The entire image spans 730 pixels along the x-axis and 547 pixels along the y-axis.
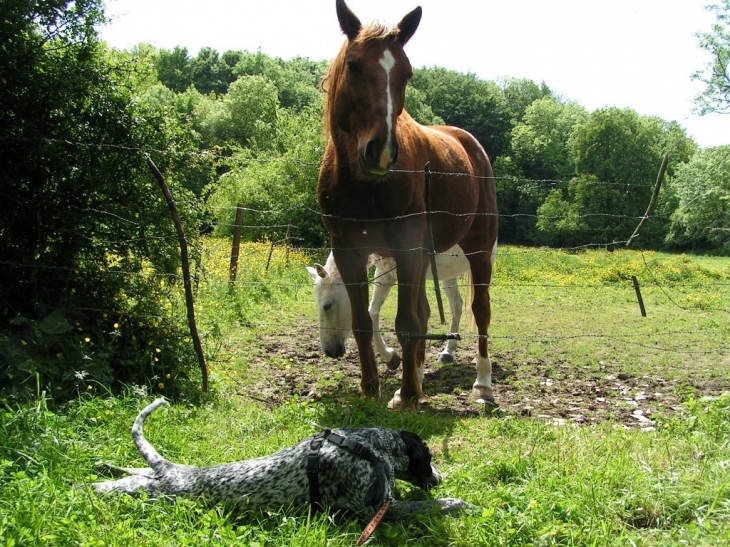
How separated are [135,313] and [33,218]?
3.72 feet

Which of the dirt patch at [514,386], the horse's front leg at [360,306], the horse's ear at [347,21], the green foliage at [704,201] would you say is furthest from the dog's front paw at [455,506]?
the green foliage at [704,201]

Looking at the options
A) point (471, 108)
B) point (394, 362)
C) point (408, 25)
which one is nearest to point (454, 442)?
point (394, 362)

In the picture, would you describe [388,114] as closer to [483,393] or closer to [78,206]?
[78,206]

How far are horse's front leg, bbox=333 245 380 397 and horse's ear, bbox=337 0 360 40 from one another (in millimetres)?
1788

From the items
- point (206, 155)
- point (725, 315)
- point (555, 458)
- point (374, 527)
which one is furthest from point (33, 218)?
point (725, 315)

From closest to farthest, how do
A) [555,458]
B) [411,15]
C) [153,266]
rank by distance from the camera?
[555,458], [411,15], [153,266]

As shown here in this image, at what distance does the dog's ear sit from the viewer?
319cm

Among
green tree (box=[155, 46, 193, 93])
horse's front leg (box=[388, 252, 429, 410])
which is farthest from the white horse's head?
green tree (box=[155, 46, 193, 93])

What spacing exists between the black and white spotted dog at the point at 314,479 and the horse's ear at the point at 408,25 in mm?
3129

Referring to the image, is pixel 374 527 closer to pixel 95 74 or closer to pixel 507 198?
pixel 95 74

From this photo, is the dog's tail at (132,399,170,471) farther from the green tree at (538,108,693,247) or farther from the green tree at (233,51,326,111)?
the green tree at (233,51,326,111)

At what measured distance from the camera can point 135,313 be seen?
16.9ft

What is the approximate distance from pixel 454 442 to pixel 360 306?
65.2 inches

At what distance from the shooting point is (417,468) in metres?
3.20
